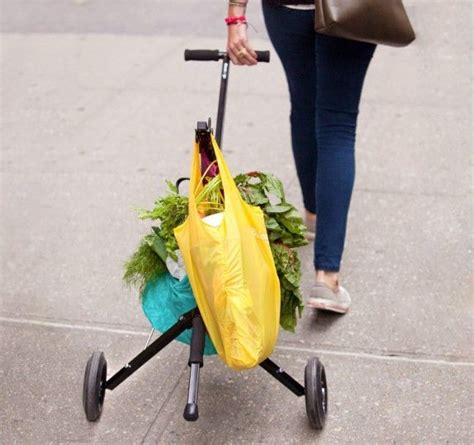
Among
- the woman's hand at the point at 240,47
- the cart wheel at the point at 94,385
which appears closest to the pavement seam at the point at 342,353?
the cart wheel at the point at 94,385

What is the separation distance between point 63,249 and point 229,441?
1.64m

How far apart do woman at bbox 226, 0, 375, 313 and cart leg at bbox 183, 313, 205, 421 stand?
2.86 ft

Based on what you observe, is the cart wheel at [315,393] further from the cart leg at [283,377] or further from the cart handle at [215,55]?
the cart handle at [215,55]

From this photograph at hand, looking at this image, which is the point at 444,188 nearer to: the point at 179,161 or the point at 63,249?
the point at 179,161

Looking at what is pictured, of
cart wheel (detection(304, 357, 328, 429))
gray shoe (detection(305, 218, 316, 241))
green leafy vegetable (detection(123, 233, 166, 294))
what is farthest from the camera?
gray shoe (detection(305, 218, 316, 241))

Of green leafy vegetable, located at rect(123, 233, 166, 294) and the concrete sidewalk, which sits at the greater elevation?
green leafy vegetable, located at rect(123, 233, 166, 294)

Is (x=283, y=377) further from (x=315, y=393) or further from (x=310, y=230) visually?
(x=310, y=230)

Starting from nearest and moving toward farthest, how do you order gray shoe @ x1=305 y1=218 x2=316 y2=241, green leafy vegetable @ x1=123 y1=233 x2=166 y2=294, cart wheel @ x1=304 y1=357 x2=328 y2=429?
cart wheel @ x1=304 y1=357 x2=328 y2=429 → green leafy vegetable @ x1=123 y1=233 x2=166 y2=294 → gray shoe @ x1=305 y1=218 x2=316 y2=241

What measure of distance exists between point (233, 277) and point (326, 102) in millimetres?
1121

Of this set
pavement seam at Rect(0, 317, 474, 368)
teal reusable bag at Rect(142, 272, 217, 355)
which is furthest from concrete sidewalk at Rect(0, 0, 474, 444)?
teal reusable bag at Rect(142, 272, 217, 355)

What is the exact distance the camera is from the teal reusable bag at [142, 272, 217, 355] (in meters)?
3.23

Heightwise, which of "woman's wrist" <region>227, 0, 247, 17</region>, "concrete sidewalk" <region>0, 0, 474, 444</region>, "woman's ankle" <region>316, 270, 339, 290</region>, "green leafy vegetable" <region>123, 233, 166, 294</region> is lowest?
"concrete sidewalk" <region>0, 0, 474, 444</region>

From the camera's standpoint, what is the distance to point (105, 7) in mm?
8242

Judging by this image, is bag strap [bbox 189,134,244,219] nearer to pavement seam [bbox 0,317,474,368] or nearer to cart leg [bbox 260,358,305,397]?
cart leg [bbox 260,358,305,397]
